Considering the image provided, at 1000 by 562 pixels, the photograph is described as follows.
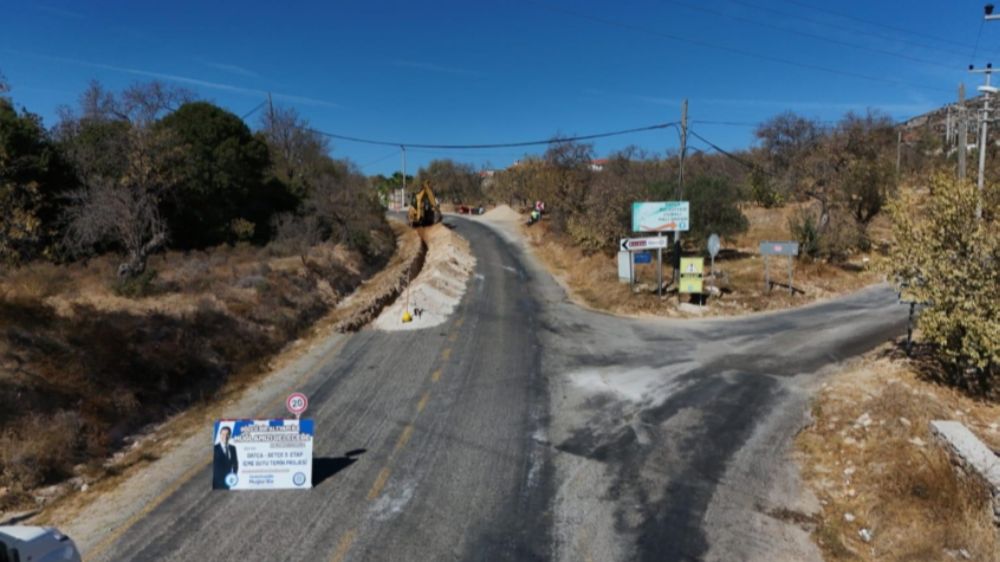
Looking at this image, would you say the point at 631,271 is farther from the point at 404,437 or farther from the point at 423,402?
the point at 404,437

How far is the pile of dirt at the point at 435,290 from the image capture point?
22203 millimetres

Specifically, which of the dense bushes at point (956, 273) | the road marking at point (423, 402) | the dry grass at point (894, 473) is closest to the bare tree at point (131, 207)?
the road marking at point (423, 402)

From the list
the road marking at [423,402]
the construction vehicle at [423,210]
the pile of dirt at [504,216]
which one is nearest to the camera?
the road marking at [423,402]

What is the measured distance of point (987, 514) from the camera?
8461mm

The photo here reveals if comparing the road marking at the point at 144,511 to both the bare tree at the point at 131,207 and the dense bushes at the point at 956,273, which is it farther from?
the dense bushes at the point at 956,273

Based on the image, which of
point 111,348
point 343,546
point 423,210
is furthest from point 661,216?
point 423,210

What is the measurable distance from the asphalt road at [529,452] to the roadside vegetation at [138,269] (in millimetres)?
3062

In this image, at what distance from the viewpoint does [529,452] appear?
1124 centimetres

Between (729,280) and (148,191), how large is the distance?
1038 inches

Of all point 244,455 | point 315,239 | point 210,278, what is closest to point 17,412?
point 244,455

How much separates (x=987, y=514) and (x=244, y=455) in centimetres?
1105

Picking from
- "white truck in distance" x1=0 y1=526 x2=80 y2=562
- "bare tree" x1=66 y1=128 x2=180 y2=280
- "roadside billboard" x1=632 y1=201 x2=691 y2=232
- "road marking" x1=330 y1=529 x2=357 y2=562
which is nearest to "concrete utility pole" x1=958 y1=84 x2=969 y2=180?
"roadside billboard" x1=632 y1=201 x2=691 y2=232

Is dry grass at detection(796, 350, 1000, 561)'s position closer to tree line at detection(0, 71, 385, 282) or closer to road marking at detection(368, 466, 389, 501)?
road marking at detection(368, 466, 389, 501)

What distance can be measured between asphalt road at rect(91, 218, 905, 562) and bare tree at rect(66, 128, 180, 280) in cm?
961
